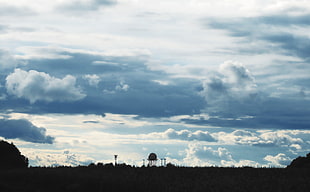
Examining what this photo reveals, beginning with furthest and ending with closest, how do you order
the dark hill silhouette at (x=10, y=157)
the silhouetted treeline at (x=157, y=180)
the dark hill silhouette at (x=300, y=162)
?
the dark hill silhouette at (x=300, y=162)
the dark hill silhouette at (x=10, y=157)
the silhouetted treeline at (x=157, y=180)

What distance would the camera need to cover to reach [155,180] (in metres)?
56.0

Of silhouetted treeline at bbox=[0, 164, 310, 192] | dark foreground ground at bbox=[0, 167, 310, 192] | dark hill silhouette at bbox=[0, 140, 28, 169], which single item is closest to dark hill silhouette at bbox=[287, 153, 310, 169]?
silhouetted treeline at bbox=[0, 164, 310, 192]

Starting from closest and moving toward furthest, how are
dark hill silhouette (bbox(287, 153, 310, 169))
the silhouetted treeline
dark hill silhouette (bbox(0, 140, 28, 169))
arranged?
the silhouetted treeline < dark hill silhouette (bbox(0, 140, 28, 169)) < dark hill silhouette (bbox(287, 153, 310, 169))

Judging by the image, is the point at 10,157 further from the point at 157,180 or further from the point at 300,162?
the point at 300,162

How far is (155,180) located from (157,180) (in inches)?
10.3

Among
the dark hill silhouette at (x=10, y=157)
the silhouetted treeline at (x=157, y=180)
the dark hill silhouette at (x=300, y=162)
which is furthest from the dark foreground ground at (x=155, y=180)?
the dark hill silhouette at (x=300, y=162)

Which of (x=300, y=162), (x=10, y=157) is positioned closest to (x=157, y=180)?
(x=10, y=157)

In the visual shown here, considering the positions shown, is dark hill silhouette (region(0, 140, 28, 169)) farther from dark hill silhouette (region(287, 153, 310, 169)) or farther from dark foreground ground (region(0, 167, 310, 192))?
dark hill silhouette (region(287, 153, 310, 169))

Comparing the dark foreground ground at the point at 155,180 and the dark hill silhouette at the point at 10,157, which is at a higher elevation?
the dark hill silhouette at the point at 10,157

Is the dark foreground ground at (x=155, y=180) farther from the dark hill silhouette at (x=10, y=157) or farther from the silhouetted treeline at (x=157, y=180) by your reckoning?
the dark hill silhouette at (x=10, y=157)

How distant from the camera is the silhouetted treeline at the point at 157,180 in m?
52.0

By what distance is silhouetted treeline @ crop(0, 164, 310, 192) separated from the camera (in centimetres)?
5198

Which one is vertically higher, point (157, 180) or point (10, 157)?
point (10, 157)

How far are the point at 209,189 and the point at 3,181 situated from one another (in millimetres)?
28706
